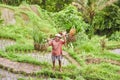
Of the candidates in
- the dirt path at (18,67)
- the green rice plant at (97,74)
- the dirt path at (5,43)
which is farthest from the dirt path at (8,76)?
the dirt path at (5,43)

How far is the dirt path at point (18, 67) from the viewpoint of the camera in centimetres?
1121

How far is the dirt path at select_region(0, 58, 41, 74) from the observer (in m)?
11.2

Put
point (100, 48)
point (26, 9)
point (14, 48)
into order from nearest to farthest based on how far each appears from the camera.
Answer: point (14, 48) → point (100, 48) → point (26, 9)

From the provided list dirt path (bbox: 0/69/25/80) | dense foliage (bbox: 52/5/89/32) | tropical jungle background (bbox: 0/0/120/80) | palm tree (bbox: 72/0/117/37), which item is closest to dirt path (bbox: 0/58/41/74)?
tropical jungle background (bbox: 0/0/120/80)

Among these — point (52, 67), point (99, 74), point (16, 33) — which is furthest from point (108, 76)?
point (16, 33)

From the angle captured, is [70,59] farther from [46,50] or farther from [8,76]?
[8,76]

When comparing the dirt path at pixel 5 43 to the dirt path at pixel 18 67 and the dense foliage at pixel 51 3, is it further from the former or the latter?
the dense foliage at pixel 51 3

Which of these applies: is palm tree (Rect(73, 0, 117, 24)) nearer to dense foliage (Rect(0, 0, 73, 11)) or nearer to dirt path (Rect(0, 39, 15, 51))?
dirt path (Rect(0, 39, 15, 51))

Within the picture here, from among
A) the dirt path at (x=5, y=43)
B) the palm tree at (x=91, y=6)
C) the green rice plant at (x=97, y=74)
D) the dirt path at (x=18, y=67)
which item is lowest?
the green rice plant at (x=97, y=74)

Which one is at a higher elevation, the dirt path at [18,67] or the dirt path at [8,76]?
the dirt path at [18,67]

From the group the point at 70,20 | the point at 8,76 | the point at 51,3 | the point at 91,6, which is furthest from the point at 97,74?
the point at 51,3

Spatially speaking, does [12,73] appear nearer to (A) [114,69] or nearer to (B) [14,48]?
(B) [14,48]

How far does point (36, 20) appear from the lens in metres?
19.2

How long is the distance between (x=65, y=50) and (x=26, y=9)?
7.43 metres
